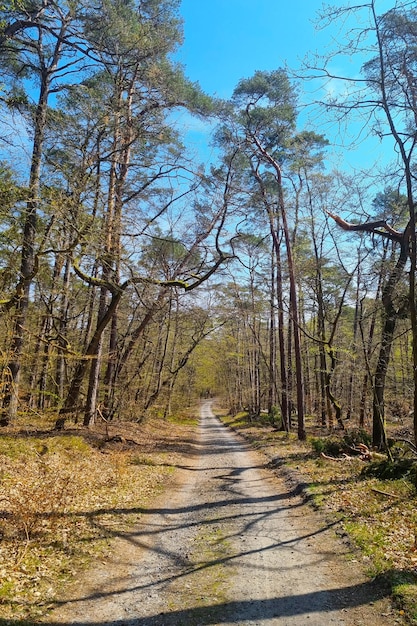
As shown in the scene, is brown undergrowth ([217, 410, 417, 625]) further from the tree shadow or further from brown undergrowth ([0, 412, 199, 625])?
brown undergrowth ([0, 412, 199, 625])

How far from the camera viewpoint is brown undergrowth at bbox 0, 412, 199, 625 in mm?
4738

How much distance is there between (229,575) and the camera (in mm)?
5113

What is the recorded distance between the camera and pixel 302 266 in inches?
762

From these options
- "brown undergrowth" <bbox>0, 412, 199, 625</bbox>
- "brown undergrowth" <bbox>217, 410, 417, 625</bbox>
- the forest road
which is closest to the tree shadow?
the forest road

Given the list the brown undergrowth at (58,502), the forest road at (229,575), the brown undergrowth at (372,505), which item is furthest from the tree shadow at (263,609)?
the brown undergrowth at (58,502)

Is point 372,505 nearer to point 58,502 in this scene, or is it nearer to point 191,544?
point 191,544

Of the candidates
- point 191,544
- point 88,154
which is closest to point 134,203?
point 88,154

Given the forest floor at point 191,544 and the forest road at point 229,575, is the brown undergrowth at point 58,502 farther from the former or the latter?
the forest road at point 229,575

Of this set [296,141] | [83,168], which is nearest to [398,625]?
[83,168]

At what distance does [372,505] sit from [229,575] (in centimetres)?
357

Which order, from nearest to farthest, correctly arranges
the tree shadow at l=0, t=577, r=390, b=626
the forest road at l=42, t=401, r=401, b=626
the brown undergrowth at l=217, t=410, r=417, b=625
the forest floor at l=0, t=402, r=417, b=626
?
the tree shadow at l=0, t=577, r=390, b=626, the forest road at l=42, t=401, r=401, b=626, the forest floor at l=0, t=402, r=417, b=626, the brown undergrowth at l=217, t=410, r=417, b=625

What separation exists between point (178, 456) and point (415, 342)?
10882 mm

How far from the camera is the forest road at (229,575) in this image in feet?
13.6

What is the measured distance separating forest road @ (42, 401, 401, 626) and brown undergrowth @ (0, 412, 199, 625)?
37cm
